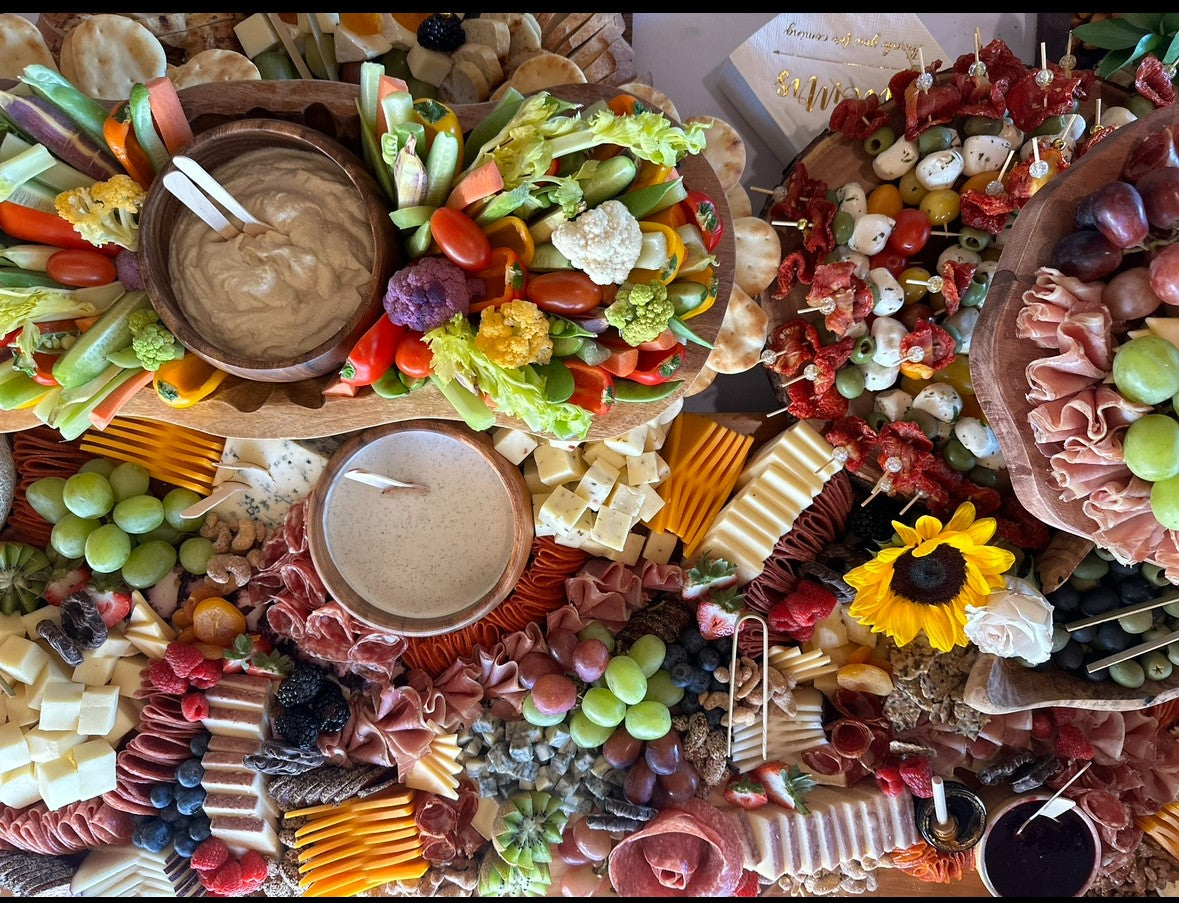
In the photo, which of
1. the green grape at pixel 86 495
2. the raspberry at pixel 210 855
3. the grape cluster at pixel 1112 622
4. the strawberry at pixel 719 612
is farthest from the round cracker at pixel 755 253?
the raspberry at pixel 210 855

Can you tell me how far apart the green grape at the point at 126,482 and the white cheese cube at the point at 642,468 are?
986mm

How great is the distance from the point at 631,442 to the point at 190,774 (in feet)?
3.55

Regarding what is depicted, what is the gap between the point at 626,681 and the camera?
151 centimetres

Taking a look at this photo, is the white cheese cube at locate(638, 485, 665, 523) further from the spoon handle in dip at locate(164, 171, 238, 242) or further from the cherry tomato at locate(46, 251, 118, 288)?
the cherry tomato at locate(46, 251, 118, 288)

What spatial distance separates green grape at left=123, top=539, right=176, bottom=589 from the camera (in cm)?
155

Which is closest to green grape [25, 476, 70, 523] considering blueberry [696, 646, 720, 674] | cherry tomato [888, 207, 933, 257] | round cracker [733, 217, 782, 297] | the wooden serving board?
the wooden serving board

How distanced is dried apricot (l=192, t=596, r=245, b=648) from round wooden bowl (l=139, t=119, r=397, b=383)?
0.62 meters

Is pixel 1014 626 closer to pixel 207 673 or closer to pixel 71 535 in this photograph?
pixel 207 673

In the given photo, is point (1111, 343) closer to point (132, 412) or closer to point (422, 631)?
point (422, 631)

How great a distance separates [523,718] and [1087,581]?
3.82 ft

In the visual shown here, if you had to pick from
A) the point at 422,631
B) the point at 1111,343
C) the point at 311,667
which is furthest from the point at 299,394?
the point at 1111,343

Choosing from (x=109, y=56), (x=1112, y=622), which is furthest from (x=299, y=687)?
(x=1112, y=622)

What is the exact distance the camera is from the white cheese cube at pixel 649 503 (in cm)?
160

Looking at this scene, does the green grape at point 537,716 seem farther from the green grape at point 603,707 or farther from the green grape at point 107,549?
the green grape at point 107,549
